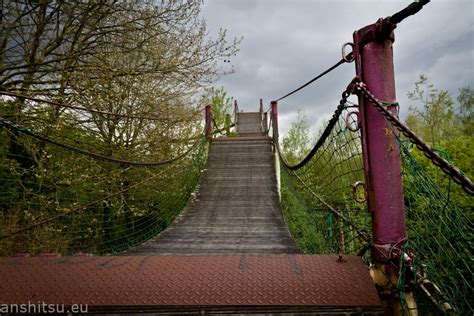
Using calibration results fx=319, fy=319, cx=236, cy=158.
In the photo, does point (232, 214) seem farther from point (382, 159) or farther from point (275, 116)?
point (275, 116)

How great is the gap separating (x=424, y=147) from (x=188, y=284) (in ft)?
2.67

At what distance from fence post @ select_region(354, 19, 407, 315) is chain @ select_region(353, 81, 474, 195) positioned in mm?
42

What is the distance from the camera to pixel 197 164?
5535 mm

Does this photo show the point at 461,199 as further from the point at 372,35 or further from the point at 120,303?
the point at 120,303

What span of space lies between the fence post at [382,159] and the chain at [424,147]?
4 cm

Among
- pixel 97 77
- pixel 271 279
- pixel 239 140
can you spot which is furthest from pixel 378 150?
pixel 239 140

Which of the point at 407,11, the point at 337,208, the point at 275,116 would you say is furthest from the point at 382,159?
the point at 275,116

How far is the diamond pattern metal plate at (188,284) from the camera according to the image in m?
0.97

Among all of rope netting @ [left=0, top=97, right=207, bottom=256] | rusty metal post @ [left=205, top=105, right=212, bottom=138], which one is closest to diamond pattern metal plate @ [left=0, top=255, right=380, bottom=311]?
rope netting @ [left=0, top=97, right=207, bottom=256]

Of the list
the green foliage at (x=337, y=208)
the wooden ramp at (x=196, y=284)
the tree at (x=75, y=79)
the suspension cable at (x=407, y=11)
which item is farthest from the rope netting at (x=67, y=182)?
the suspension cable at (x=407, y=11)

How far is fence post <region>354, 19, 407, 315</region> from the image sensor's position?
1.03 m

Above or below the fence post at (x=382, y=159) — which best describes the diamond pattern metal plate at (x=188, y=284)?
below

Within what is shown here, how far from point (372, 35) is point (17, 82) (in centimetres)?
381

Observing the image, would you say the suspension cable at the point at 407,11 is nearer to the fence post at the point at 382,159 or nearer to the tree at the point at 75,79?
the fence post at the point at 382,159
